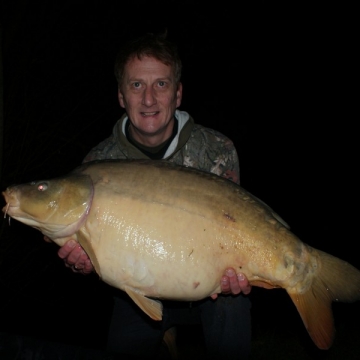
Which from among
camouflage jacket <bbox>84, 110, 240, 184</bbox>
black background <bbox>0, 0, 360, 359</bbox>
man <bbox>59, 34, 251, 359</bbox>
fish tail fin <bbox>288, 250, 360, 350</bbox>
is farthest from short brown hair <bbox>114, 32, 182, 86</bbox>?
black background <bbox>0, 0, 360, 359</bbox>

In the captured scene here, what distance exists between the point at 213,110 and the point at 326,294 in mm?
9177

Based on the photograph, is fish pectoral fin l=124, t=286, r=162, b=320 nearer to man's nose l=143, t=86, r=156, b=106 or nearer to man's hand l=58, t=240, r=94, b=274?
man's hand l=58, t=240, r=94, b=274

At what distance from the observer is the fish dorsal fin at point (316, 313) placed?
5.43ft

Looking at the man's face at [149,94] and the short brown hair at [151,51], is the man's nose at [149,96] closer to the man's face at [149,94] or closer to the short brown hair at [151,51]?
the man's face at [149,94]

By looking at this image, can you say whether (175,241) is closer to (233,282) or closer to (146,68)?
(233,282)

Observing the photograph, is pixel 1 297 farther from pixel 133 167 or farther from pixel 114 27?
pixel 114 27

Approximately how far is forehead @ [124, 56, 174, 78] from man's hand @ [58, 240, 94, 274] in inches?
37.6

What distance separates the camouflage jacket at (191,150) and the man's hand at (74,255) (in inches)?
26.9

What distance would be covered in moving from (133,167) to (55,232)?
0.41m

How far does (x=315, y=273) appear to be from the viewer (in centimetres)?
168

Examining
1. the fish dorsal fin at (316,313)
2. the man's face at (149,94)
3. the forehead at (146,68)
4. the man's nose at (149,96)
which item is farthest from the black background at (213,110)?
the forehead at (146,68)

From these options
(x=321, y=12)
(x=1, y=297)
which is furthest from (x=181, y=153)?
(x=321, y=12)

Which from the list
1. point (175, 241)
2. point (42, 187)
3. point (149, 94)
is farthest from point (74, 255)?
point (149, 94)

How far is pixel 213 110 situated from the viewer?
1058 cm
